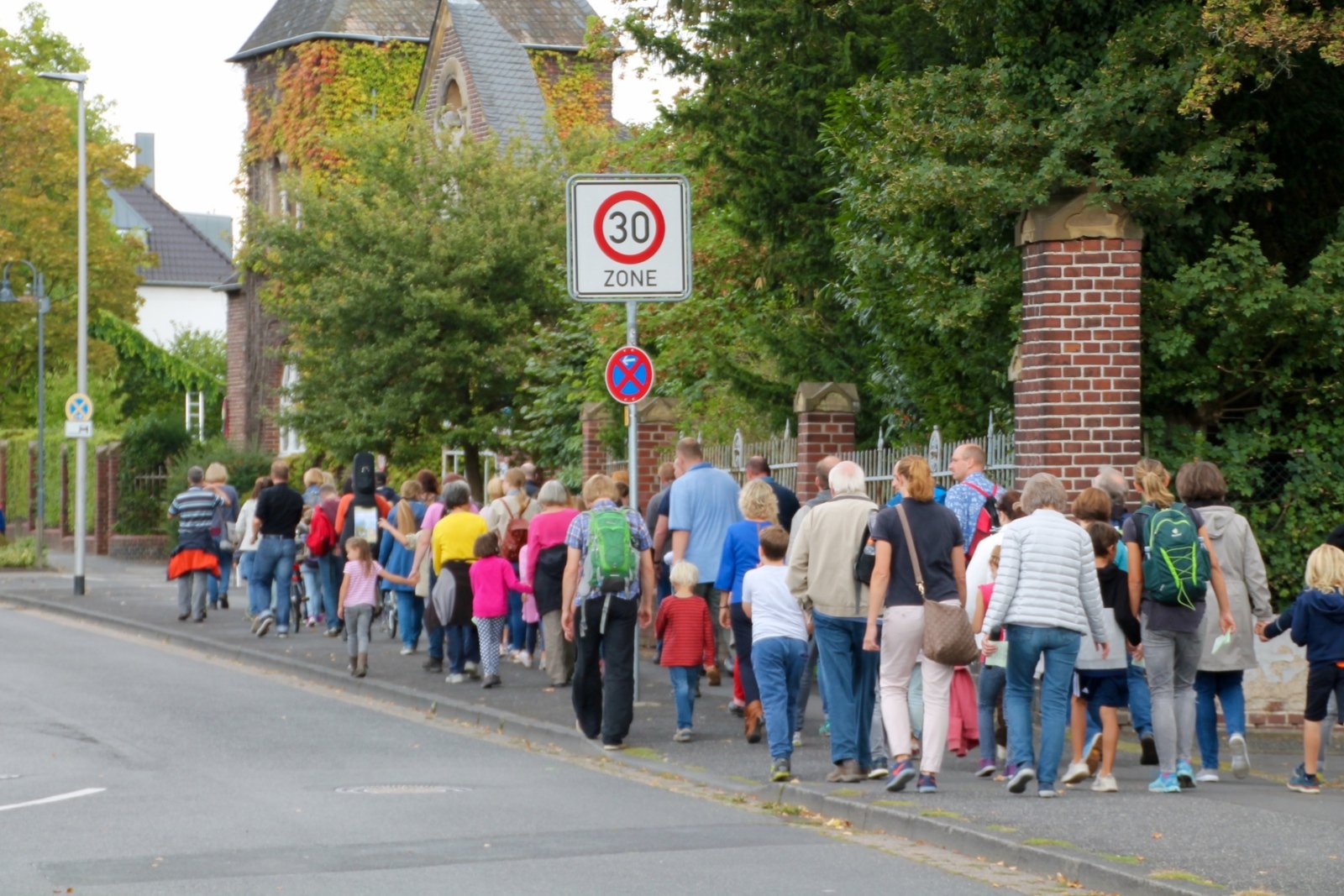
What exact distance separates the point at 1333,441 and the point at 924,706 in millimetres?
4378

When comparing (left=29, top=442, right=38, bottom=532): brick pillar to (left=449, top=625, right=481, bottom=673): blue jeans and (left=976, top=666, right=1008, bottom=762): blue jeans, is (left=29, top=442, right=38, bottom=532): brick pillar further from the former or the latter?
(left=976, top=666, right=1008, bottom=762): blue jeans

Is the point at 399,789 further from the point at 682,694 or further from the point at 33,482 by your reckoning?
the point at 33,482

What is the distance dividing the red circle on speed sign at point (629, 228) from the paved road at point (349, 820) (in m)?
3.48

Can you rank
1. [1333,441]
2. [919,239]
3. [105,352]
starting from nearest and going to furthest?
[1333,441] → [919,239] → [105,352]

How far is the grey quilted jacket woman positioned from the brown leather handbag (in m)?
0.14

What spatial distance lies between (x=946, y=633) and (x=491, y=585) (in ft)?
21.5

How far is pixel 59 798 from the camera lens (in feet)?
35.1

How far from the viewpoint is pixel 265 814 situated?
10109mm

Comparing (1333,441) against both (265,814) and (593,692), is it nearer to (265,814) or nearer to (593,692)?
(593,692)

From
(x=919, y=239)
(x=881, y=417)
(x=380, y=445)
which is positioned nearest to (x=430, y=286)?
(x=380, y=445)

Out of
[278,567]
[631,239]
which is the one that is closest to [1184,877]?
[631,239]

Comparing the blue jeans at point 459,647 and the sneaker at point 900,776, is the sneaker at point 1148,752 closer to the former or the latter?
the sneaker at point 900,776

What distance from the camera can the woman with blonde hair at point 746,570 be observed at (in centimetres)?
1285

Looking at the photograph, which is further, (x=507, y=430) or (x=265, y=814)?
(x=507, y=430)
